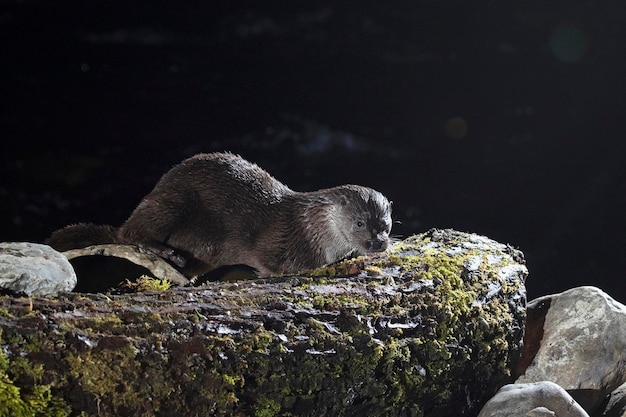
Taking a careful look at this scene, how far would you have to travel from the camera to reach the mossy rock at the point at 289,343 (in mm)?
1639

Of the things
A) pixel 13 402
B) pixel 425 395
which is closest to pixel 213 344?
pixel 13 402

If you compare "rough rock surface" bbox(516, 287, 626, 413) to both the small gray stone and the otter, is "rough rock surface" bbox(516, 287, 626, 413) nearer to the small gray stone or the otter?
the otter

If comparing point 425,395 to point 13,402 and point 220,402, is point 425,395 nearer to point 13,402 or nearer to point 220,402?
point 220,402

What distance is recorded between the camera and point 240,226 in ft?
9.34

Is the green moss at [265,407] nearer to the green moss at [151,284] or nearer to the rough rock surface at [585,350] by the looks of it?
the green moss at [151,284]

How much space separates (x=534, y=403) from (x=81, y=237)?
6.25ft

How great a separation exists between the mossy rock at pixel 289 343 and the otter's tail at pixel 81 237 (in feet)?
2.79

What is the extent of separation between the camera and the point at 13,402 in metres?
1.53

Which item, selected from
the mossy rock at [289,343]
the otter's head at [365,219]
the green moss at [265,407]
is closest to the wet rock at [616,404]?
the mossy rock at [289,343]

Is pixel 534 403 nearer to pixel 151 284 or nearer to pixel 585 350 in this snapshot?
pixel 585 350

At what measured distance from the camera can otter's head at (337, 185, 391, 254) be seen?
2734mm

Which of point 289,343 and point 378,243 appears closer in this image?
point 289,343

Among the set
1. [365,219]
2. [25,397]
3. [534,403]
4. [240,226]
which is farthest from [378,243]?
[25,397]

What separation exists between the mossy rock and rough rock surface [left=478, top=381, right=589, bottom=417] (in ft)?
0.59
